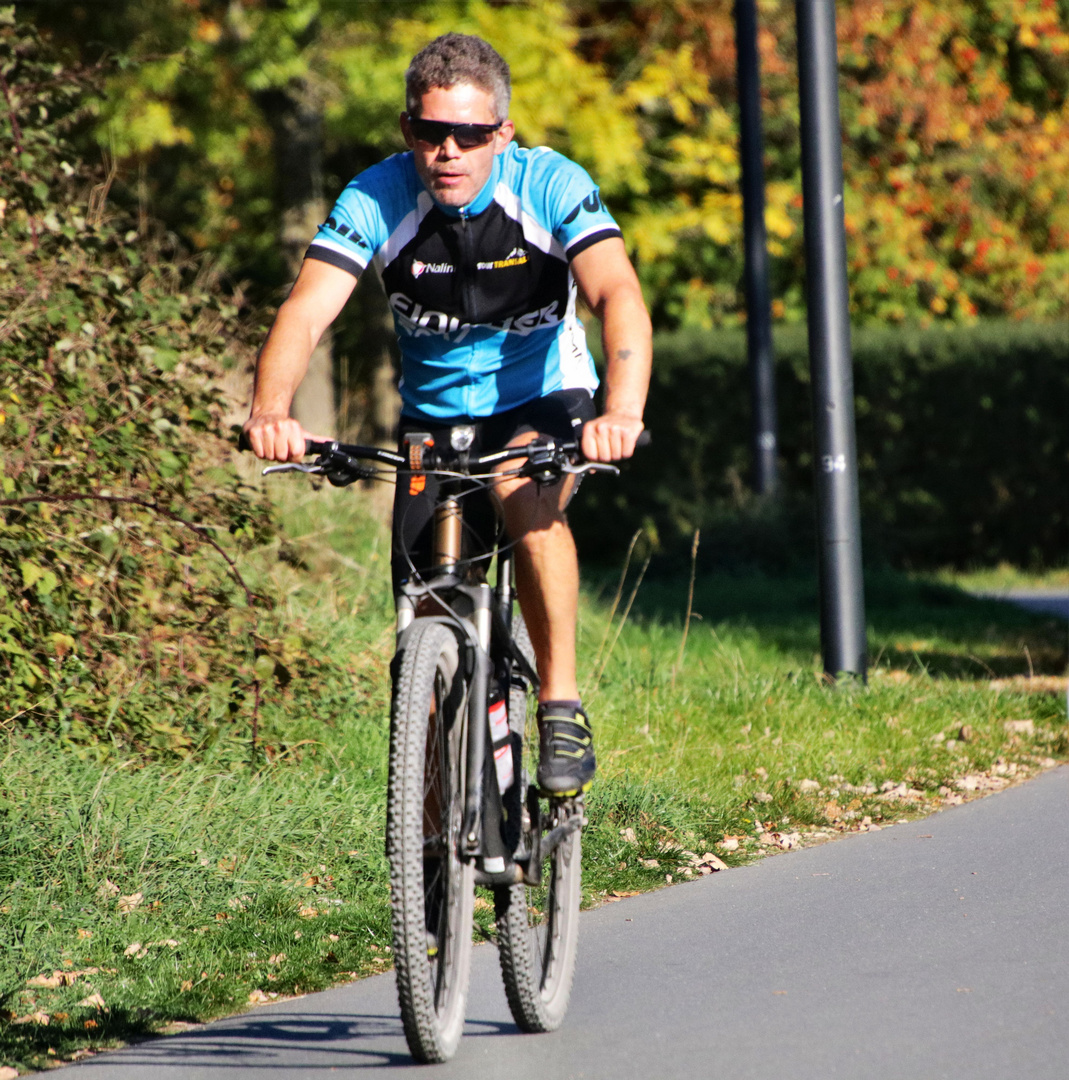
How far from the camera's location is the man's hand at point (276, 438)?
345 cm

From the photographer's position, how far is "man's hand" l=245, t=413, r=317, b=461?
345 cm

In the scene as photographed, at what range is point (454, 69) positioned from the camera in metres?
3.74

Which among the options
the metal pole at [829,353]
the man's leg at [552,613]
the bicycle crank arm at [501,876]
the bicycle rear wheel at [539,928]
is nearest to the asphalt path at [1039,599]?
the metal pole at [829,353]

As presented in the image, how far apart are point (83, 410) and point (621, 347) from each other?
3.01m

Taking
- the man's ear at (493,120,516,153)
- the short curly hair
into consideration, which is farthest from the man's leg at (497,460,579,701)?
the short curly hair

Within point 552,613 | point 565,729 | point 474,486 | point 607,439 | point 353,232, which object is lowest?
point 565,729

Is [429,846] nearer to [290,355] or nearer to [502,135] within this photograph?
[290,355]

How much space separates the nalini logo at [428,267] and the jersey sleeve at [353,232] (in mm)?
102

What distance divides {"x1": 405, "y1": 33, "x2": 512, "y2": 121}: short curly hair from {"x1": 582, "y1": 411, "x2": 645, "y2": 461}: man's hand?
2.90 feet

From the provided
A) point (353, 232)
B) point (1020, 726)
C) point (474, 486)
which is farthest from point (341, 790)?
point (1020, 726)

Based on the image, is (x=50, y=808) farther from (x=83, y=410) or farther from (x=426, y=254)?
(x=426, y=254)

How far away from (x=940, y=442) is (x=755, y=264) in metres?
3.39

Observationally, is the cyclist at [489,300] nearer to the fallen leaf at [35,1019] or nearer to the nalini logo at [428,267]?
the nalini logo at [428,267]

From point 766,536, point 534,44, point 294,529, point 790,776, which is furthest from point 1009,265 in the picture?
point 790,776
